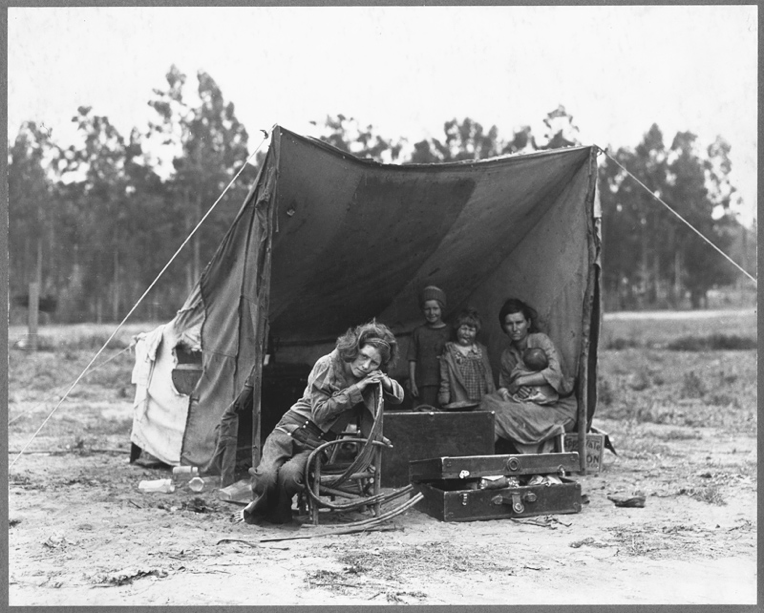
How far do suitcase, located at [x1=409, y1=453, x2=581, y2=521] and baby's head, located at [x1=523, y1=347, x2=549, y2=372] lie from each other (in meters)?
1.16

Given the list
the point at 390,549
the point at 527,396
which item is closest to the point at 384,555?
the point at 390,549

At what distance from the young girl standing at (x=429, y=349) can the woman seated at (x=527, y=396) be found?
0.54m

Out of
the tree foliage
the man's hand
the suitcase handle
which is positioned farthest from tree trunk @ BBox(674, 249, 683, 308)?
the suitcase handle

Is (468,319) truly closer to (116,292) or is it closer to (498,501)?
(498,501)

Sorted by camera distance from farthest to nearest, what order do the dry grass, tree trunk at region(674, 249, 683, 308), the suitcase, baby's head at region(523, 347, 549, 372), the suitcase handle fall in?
tree trunk at region(674, 249, 683, 308) → the dry grass → baby's head at region(523, 347, 549, 372) → the suitcase handle → the suitcase

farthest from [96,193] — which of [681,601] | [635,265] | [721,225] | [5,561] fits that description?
[681,601]

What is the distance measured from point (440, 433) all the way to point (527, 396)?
45.5 inches

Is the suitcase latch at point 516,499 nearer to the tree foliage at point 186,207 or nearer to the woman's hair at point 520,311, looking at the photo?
the woman's hair at point 520,311

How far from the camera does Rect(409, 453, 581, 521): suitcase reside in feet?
17.7

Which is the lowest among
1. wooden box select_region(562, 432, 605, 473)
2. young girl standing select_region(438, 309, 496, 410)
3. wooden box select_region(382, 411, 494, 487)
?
wooden box select_region(562, 432, 605, 473)

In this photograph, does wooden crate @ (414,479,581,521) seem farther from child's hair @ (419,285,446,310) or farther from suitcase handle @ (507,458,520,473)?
child's hair @ (419,285,446,310)

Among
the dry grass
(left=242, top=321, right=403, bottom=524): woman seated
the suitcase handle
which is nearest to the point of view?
(left=242, top=321, right=403, bottom=524): woman seated

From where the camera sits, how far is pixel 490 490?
17.9 ft

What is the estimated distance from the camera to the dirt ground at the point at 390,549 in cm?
397
